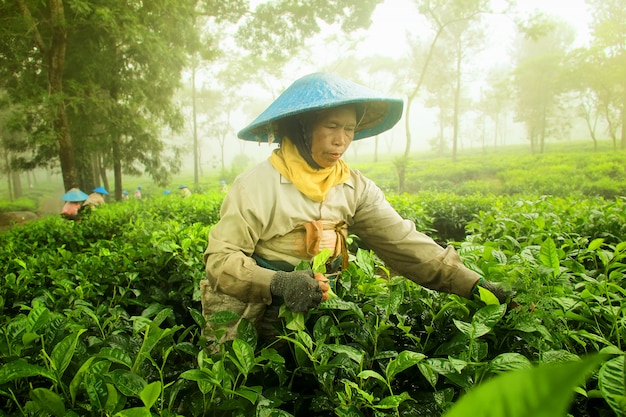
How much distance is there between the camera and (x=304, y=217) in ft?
4.93

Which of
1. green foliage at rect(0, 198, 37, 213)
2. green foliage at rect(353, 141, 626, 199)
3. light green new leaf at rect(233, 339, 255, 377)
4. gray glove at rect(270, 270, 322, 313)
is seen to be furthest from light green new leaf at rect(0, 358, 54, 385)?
green foliage at rect(0, 198, 37, 213)

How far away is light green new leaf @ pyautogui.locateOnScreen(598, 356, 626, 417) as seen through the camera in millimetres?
644

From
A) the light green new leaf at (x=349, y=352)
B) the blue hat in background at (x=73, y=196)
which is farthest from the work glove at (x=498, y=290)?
the blue hat in background at (x=73, y=196)

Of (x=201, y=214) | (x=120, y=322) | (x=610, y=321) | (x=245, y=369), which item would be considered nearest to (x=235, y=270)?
(x=245, y=369)

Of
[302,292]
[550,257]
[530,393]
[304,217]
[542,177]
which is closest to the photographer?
[530,393]

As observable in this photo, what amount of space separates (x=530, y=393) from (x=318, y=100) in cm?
135

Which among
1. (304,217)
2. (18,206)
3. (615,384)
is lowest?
(18,206)

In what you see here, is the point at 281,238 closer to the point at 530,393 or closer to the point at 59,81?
the point at 530,393

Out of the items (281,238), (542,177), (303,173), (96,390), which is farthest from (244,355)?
(542,177)

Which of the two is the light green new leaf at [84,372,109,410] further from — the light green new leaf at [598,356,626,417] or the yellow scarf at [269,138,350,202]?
the light green new leaf at [598,356,626,417]

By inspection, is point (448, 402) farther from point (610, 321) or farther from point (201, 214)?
point (201, 214)

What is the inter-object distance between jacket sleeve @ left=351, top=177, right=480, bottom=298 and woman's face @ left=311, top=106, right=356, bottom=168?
27 centimetres

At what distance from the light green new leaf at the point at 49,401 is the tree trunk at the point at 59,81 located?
22.5ft

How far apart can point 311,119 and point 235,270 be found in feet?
2.45
